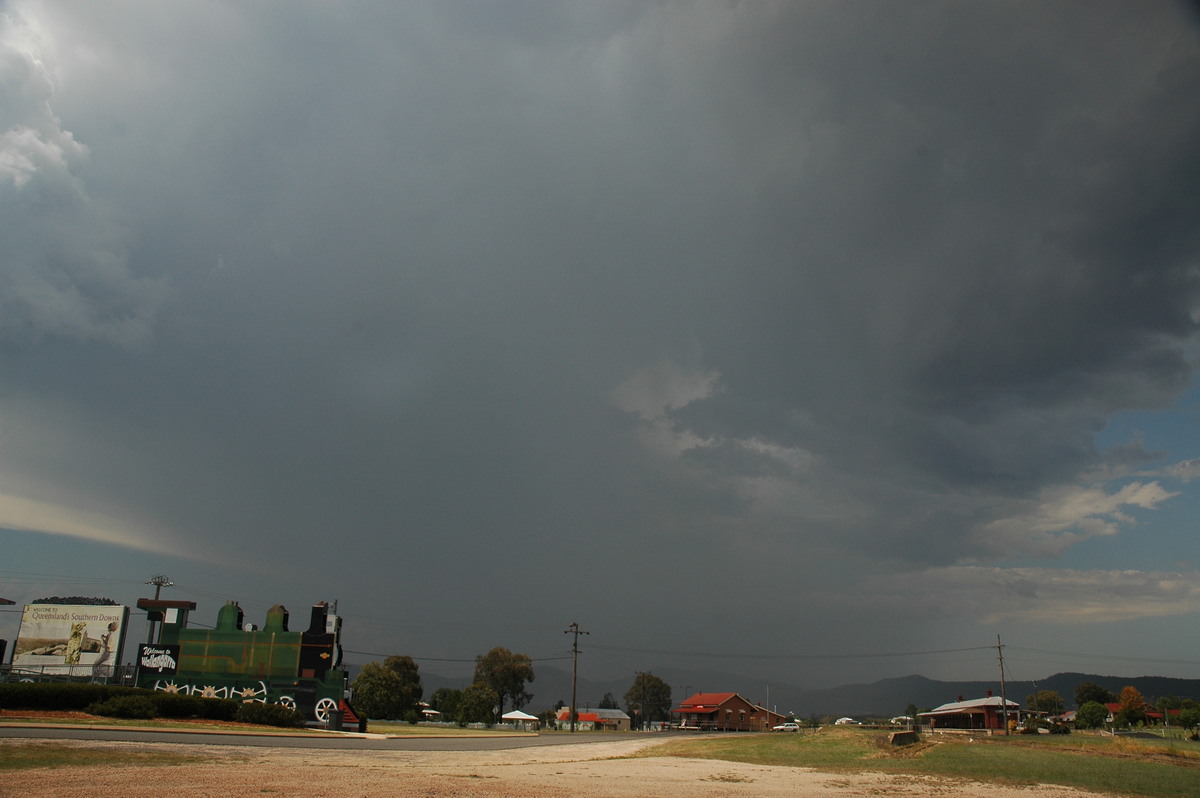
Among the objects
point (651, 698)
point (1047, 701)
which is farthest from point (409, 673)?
point (1047, 701)

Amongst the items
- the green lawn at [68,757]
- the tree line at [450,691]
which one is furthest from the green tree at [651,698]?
the green lawn at [68,757]

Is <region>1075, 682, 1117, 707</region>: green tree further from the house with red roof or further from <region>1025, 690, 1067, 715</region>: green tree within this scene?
the house with red roof

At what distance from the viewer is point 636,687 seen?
575 feet

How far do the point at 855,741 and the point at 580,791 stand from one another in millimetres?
41300

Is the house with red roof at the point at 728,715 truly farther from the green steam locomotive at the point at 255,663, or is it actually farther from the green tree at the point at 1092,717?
the green steam locomotive at the point at 255,663

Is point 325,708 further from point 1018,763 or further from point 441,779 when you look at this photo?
point 1018,763

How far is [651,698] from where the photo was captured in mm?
173625

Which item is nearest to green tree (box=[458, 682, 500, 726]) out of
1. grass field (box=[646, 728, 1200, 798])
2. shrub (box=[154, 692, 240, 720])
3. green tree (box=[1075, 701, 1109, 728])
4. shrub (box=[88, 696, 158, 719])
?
shrub (box=[154, 692, 240, 720])

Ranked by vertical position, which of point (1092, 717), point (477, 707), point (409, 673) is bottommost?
point (1092, 717)

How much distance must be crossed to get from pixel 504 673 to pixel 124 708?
10140 centimetres

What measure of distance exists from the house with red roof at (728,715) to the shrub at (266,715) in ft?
335

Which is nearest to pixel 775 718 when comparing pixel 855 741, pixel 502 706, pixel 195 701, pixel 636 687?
pixel 636 687

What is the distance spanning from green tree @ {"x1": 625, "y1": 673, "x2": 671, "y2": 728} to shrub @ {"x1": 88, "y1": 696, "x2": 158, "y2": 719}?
144 metres

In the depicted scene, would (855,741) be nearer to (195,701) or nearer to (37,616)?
(195,701)
